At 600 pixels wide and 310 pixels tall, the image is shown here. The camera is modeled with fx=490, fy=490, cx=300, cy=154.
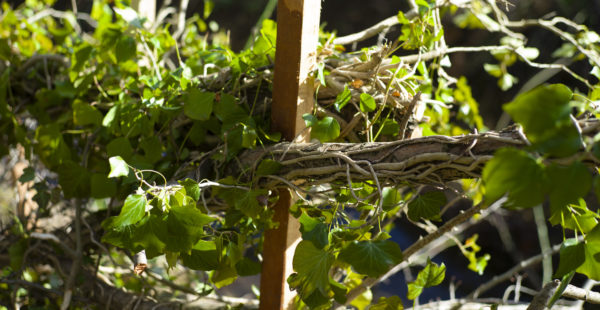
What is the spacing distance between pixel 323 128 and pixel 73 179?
44 cm

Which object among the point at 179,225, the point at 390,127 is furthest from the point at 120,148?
the point at 390,127

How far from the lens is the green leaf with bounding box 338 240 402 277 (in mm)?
485

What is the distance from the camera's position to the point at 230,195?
0.67 meters

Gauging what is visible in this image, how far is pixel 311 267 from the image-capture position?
53 cm

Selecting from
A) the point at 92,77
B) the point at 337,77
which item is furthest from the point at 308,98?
the point at 92,77

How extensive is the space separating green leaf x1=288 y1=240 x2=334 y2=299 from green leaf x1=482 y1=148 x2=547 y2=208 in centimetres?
23

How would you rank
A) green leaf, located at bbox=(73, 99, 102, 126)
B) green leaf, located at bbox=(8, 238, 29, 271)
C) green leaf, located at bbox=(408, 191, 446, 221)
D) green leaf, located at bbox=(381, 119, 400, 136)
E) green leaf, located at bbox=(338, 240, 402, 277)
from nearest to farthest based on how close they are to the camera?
1. green leaf, located at bbox=(338, 240, 402, 277)
2. green leaf, located at bbox=(408, 191, 446, 221)
3. green leaf, located at bbox=(381, 119, 400, 136)
4. green leaf, located at bbox=(73, 99, 102, 126)
5. green leaf, located at bbox=(8, 238, 29, 271)

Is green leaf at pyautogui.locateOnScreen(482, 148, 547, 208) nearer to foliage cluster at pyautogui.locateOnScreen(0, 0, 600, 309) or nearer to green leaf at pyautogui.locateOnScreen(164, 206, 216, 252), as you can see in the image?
foliage cluster at pyautogui.locateOnScreen(0, 0, 600, 309)

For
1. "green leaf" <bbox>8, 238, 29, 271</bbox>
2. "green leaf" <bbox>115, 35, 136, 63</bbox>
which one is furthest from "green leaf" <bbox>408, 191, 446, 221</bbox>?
"green leaf" <bbox>8, 238, 29, 271</bbox>

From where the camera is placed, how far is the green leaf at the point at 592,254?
52cm

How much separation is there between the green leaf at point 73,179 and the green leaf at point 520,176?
678mm

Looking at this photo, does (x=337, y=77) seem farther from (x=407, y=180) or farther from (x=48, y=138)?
(x=48, y=138)

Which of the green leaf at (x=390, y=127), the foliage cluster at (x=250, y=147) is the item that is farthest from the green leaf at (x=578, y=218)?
the green leaf at (x=390, y=127)

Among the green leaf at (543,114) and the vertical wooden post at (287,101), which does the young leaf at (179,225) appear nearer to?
the vertical wooden post at (287,101)
